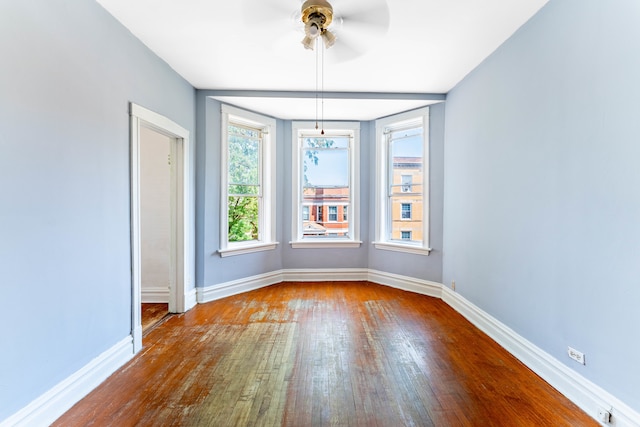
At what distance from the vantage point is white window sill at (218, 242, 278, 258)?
3.87 meters

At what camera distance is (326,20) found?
2.00 metres

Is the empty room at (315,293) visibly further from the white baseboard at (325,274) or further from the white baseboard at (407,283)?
the white baseboard at (325,274)

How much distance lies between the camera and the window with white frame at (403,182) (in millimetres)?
4082

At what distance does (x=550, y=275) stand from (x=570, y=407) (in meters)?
→ 0.81

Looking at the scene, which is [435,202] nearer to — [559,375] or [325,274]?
[325,274]

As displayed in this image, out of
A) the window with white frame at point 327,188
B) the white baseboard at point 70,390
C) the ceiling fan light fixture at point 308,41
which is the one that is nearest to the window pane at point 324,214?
the window with white frame at point 327,188

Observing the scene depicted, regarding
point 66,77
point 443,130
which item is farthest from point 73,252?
point 443,130

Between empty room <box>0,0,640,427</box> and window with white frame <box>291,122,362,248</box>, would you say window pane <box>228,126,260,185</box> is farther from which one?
window with white frame <box>291,122,362,248</box>

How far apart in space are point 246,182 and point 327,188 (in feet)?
4.24

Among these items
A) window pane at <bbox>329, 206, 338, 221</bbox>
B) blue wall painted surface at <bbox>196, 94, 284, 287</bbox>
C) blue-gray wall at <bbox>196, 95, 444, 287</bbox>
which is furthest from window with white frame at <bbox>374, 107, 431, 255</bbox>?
blue wall painted surface at <bbox>196, 94, 284, 287</bbox>

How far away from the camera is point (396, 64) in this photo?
2.99 meters

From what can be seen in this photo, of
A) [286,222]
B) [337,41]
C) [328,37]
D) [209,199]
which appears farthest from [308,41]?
[286,222]

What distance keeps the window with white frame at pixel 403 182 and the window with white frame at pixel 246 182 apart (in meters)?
1.68

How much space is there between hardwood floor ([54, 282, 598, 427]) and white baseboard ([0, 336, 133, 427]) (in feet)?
0.20
